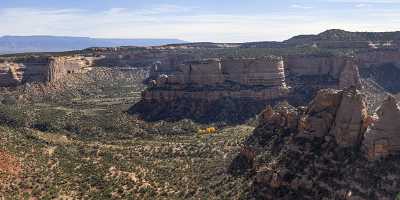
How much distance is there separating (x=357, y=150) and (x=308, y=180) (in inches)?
203

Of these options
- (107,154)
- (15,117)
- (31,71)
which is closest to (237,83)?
(15,117)

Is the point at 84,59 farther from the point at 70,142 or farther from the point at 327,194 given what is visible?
the point at 327,194

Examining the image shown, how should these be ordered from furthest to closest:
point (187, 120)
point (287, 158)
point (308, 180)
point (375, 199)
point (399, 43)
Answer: point (399, 43) → point (187, 120) → point (287, 158) → point (308, 180) → point (375, 199)

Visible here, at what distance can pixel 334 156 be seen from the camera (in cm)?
5959

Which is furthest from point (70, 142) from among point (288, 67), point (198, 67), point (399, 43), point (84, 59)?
point (399, 43)

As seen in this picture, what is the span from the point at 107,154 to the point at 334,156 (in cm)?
4164

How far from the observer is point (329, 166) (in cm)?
5897

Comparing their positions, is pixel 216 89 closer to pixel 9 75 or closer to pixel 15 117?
pixel 15 117

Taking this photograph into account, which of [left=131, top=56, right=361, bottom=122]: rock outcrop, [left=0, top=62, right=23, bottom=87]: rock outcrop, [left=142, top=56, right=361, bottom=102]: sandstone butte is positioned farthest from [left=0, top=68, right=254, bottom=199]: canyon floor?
[left=142, top=56, right=361, bottom=102]: sandstone butte

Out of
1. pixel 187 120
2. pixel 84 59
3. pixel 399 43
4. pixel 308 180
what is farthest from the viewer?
pixel 84 59

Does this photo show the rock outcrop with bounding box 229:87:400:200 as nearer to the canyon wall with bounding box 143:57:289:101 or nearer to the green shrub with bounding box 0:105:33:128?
the green shrub with bounding box 0:105:33:128

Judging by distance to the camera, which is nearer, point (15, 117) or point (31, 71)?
point (15, 117)

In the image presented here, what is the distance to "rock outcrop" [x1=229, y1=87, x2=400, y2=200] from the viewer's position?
55969mm

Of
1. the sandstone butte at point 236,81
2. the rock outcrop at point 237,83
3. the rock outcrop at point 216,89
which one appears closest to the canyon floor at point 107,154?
the rock outcrop at point 216,89
